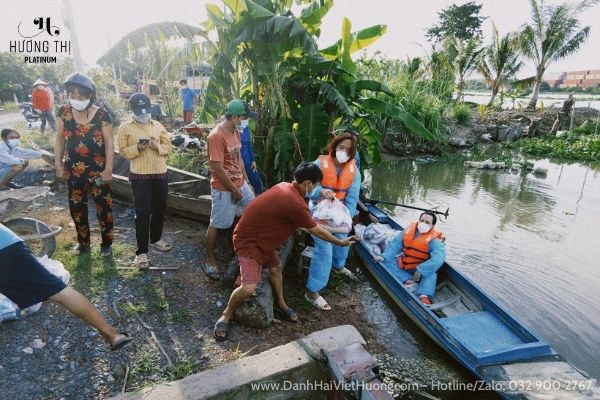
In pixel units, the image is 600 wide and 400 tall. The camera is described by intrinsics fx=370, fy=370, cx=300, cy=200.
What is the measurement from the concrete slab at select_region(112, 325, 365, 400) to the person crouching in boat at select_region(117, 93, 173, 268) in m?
2.07

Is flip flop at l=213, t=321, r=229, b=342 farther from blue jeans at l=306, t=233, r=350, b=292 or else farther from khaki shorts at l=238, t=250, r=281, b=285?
blue jeans at l=306, t=233, r=350, b=292

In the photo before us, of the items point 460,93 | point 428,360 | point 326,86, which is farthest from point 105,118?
point 460,93

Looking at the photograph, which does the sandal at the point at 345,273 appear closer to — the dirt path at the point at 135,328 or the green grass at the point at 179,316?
the dirt path at the point at 135,328

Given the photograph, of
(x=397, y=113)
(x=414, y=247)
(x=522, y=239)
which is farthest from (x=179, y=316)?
(x=522, y=239)

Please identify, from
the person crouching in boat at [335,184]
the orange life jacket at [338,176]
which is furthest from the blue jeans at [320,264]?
the orange life jacket at [338,176]

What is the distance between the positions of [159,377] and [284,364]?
40.5 inches

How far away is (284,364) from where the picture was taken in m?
2.95

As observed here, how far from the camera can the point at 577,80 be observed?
45.2m

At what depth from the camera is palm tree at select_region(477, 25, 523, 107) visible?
21411 mm

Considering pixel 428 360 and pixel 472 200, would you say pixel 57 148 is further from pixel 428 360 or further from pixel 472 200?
pixel 472 200

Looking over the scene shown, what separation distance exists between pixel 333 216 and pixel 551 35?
76.2 ft

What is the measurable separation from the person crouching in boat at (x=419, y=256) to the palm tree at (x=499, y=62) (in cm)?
2123

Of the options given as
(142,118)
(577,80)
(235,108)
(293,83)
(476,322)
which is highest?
(577,80)

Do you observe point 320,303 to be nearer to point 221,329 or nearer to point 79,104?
point 221,329
